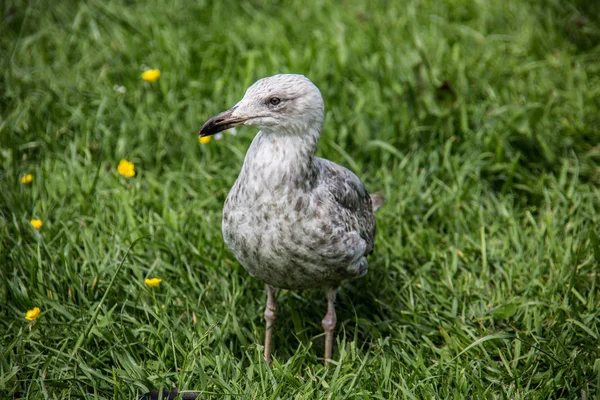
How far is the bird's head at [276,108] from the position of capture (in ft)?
11.6

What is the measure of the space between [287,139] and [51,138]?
229cm

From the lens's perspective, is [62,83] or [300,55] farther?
[300,55]

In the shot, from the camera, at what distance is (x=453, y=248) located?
15.0 feet

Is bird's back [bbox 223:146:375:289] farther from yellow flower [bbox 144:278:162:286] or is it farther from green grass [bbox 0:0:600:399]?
yellow flower [bbox 144:278:162:286]

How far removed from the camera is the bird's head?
3.53 meters

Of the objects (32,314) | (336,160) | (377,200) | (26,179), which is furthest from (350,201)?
(26,179)

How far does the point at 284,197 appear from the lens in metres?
3.53

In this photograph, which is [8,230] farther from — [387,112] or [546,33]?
[546,33]

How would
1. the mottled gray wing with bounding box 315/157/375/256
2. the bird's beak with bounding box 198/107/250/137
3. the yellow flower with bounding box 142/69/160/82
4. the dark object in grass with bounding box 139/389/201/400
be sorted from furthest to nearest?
1. the yellow flower with bounding box 142/69/160/82
2. the mottled gray wing with bounding box 315/157/375/256
3. the bird's beak with bounding box 198/107/250/137
4. the dark object in grass with bounding box 139/389/201/400

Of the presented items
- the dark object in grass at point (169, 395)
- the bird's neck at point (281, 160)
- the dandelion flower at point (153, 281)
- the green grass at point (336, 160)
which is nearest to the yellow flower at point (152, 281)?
the dandelion flower at point (153, 281)

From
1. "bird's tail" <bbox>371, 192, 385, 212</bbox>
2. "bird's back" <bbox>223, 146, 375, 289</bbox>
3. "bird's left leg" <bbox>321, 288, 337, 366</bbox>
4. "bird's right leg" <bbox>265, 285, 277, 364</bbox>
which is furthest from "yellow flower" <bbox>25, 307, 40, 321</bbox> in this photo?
"bird's tail" <bbox>371, 192, 385, 212</bbox>

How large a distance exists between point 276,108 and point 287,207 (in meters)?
0.47

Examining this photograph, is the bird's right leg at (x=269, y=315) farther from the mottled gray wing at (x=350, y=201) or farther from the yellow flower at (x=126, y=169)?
the yellow flower at (x=126, y=169)

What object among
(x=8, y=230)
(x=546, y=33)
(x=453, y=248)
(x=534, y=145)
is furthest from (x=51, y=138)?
(x=546, y=33)
